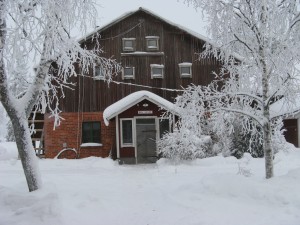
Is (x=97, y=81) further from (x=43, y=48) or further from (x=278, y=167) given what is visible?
(x=43, y=48)

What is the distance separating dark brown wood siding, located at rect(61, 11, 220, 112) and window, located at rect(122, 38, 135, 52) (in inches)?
9.6

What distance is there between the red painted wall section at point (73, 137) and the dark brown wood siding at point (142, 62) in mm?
647

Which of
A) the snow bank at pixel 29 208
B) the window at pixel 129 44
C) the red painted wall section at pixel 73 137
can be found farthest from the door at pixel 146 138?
the snow bank at pixel 29 208

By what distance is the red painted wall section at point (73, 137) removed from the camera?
2123cm

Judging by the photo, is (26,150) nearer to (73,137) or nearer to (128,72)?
(73,137)

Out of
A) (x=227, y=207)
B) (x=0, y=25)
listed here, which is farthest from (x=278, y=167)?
(x=0, y=25)

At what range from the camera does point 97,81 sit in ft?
70.9

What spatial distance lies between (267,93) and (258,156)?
9.02 metres

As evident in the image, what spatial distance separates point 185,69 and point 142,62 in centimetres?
269

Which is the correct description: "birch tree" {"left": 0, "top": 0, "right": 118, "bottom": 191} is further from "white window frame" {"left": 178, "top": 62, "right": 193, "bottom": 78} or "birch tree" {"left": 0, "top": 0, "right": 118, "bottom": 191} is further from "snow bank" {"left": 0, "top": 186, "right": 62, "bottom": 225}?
"white window frame" {"left": 178, "top": 62, "right": 193, "bottom": 78}

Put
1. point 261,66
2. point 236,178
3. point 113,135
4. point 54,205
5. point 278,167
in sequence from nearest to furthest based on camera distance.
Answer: point 54,205 < point 236,178 < point 261,66 < point 278,167 < point 113,135

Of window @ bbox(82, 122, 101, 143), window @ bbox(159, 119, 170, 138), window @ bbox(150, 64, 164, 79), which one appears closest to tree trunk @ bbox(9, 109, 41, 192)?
window @ bbox(159, 119, 170, 138)

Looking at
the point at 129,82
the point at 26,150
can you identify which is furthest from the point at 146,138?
the point at 26,150

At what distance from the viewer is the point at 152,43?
73.3 ft
